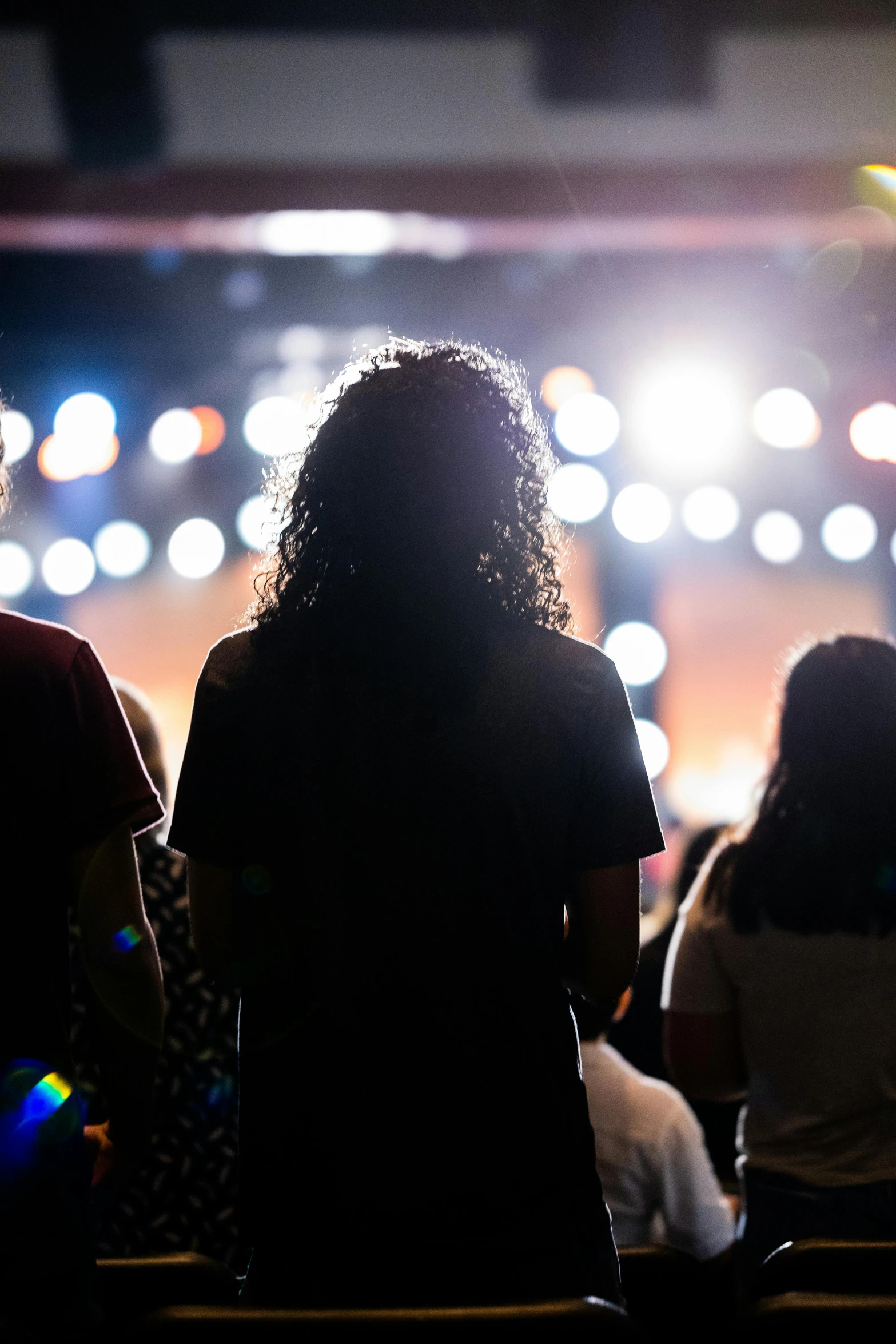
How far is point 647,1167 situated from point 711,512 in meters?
4.45

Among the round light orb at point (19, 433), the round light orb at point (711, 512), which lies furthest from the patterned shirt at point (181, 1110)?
the round light orb at point (711, 512)

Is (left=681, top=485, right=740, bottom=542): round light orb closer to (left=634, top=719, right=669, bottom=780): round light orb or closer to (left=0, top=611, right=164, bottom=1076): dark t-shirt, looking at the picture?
(left=634, top=719, right=669, bottom=780): round light orb

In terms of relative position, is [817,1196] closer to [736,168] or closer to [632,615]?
[736,168]

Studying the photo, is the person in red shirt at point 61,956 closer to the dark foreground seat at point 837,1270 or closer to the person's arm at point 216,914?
the person's arm at point 216,914

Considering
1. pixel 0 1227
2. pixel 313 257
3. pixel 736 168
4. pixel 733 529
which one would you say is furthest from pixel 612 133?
pixel 0 1227

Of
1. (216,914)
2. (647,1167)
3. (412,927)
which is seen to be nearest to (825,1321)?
(412,927)

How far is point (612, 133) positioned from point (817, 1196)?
297cm

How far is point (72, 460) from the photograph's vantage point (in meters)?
5.52

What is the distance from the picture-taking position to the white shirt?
1769mm

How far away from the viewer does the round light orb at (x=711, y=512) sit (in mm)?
5820

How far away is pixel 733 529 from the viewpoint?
591cm

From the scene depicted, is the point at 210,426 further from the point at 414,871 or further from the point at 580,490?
the point at 414,871

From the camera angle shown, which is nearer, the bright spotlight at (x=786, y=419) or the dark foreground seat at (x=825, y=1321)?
the dark foreground seat at (x=825, y=1321)

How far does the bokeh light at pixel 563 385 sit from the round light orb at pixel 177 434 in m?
1.57
